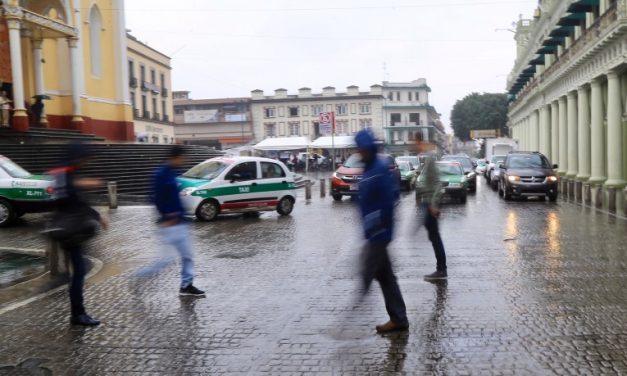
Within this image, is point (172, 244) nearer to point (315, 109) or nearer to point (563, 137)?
point (563, 137)

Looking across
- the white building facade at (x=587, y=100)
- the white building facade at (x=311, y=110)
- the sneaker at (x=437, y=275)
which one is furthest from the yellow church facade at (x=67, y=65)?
the white building facade at (x=311, y=110)

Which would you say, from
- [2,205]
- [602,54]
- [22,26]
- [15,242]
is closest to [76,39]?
[22,26]

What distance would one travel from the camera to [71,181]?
639 centimetres

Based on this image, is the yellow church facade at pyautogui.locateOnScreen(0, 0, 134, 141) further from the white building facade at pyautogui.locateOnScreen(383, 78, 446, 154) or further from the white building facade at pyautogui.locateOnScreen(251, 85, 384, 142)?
the white building facade at pyautogui.locateOnScreen(383, 78, 446, 154)

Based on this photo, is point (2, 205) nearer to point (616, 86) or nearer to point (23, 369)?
point (23, 369)

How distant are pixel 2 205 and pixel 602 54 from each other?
19056 mm

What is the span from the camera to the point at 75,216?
21.0ft

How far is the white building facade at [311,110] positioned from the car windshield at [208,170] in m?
63.9

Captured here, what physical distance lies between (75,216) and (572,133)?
84.5 feet

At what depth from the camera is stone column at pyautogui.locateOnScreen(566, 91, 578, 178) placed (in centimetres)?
2753

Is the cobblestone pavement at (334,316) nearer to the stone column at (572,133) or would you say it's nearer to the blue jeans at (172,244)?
the blue jeans at (172,244)

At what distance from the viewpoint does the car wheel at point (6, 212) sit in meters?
14.5

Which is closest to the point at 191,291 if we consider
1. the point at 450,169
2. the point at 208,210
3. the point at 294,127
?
the point at 208,210

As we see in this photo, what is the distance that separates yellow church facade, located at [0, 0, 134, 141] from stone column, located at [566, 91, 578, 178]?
946 inches
